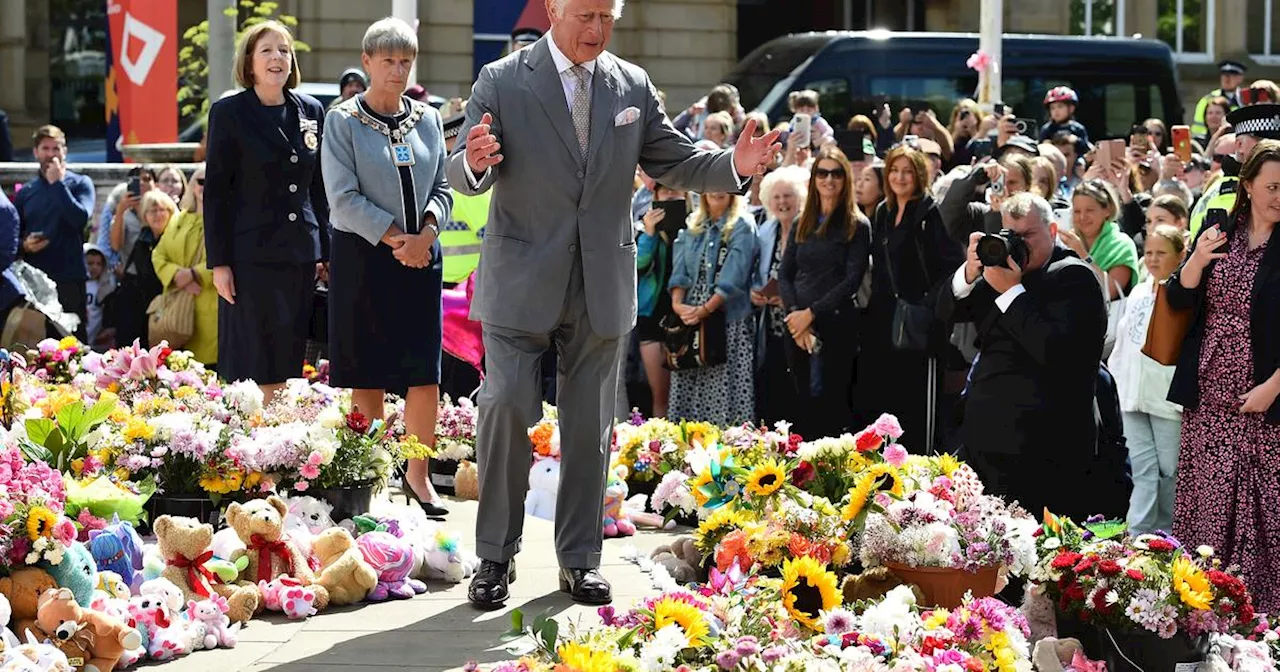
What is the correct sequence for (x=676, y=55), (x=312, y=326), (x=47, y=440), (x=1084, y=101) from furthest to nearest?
(x=676, y=55) → (x=1084, y=101) → (x=312, y=326) → (x=47, y=440)

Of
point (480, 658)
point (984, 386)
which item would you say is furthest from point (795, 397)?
point (480, 658)

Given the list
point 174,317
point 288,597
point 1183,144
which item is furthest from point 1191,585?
point 1183,144

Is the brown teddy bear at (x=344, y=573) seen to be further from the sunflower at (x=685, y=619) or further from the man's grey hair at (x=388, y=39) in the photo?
the man's grey hair at (x=388, y=39)

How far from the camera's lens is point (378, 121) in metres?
→ 7.55

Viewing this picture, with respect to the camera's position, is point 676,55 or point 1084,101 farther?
point 676,55

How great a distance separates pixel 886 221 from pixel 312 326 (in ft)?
11.1

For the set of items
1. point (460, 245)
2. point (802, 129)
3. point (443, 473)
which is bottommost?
point (443, 473)

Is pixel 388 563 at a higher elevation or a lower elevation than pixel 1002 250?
lower

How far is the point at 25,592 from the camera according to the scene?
5.50 m

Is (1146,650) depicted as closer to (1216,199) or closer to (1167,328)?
(1167,328)

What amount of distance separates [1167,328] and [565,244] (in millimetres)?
2613

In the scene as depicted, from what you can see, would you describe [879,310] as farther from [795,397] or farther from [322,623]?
[322,623]

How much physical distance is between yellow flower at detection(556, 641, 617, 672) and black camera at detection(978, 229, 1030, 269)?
10.9 feet

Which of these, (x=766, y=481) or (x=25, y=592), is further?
(x=766, y=481)
